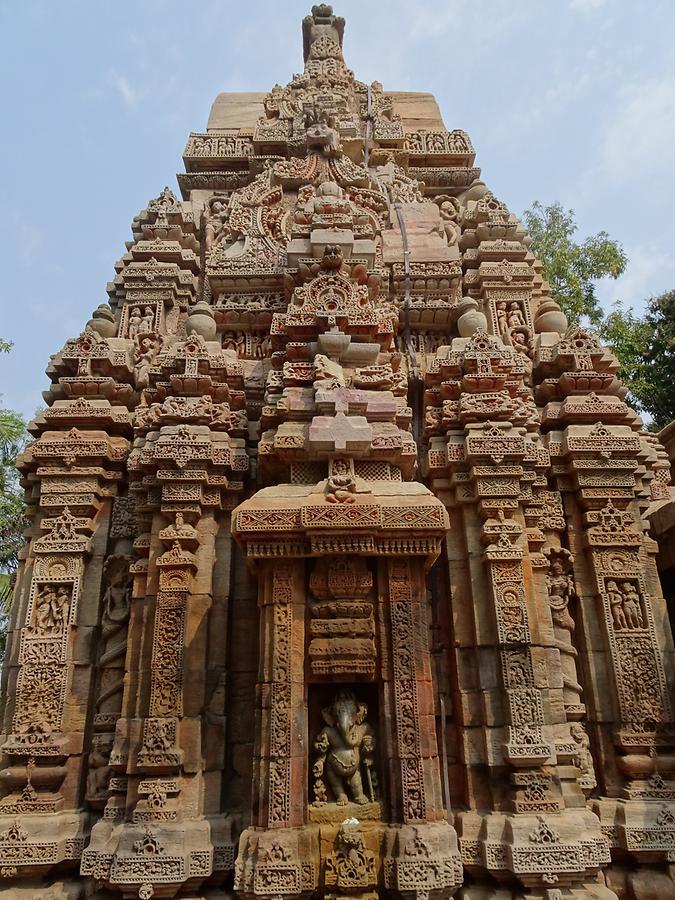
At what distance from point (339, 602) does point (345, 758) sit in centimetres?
131

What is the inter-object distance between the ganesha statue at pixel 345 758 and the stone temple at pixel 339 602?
2cm

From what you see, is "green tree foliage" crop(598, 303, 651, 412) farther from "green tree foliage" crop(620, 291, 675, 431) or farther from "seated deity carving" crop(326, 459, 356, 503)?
"seated deity carving" crop(326, 459, 356, 503)

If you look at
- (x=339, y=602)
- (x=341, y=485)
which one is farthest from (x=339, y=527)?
(x=339, y=602)

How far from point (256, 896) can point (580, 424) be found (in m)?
6.08

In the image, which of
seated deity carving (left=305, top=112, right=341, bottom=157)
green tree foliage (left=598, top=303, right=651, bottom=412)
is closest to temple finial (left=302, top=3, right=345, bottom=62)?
seated deity carving (left=305, top=112, right=341, bottom=157)

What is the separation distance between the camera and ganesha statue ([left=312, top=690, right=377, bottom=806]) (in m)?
5.00

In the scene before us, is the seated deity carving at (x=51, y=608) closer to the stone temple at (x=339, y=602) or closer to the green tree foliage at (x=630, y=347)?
the stone temple at (x=339, y=602)

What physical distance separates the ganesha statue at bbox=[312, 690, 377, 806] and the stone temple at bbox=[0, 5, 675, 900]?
2 cm

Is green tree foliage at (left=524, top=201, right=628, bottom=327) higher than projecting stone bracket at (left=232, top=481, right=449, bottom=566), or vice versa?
green tree foliage at (left=524, top=201, right=628, bottom=327)

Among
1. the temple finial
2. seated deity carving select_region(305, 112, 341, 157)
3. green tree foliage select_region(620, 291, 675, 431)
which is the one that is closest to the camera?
seated deity carving select_region(305, 112, 341, 157)

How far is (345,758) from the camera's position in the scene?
5012 millimetres

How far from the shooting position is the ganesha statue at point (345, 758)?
5.00 meters

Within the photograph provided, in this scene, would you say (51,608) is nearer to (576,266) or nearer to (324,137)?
(324,137)

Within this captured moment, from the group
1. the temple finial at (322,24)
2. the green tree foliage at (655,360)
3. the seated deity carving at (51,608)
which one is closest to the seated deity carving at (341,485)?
the seated deity carving at (51,608)
